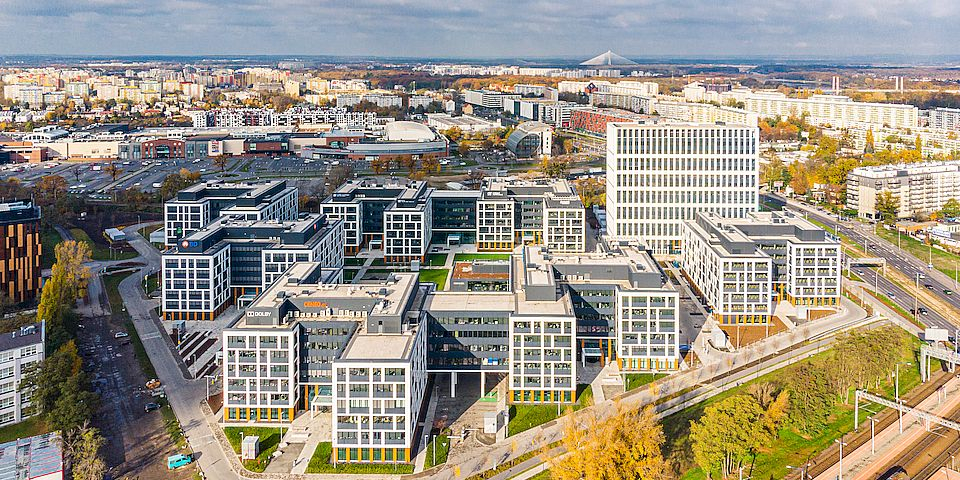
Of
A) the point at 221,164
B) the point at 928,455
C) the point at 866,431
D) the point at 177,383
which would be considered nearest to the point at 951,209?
the point at 866,431

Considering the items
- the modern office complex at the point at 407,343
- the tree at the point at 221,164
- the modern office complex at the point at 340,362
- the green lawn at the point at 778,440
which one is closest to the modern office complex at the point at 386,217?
the modern office complex at the point at 407,343

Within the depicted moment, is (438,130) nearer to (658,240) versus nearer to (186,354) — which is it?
(658,240)

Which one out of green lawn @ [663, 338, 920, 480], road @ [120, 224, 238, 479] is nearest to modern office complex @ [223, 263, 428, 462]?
road @ [120, 224, 238, 479]

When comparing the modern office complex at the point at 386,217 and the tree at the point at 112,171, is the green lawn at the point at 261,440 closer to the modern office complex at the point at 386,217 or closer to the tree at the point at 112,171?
the modern office complex at the point at 386,217

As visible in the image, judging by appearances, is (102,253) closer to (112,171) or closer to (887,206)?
(112,171)

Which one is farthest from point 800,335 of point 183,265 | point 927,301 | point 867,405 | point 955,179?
point 955,179
